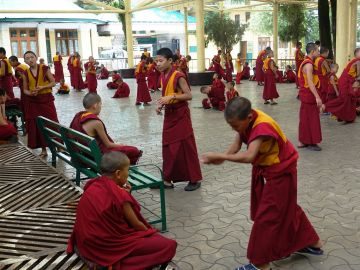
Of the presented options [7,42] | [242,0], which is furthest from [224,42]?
[7,42]

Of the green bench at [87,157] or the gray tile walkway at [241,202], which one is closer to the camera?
the gray tile walkway at [241,202]

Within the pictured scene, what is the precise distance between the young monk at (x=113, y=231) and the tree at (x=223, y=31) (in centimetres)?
2234

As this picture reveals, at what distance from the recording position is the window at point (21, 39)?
29.2 metres

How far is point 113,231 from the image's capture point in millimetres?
2820

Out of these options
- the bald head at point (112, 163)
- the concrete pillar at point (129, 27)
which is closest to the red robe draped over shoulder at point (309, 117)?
the bald head at point (112, 163)

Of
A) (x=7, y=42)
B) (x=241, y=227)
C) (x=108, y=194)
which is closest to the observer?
(x=108, y=194)

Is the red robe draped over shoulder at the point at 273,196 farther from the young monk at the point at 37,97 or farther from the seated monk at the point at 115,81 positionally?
the seated monk at the point at 115,81

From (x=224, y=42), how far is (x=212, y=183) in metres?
20.4

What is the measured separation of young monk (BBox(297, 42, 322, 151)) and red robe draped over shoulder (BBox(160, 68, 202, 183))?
229 cm

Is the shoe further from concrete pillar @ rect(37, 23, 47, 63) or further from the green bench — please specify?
concrete pillar @ rect(37, 23, 47, 63)

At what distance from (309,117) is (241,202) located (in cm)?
258

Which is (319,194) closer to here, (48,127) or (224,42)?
(48,127)

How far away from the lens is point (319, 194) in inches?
186

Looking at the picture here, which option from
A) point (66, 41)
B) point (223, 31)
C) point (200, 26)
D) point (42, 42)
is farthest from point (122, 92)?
point (66, 41)
